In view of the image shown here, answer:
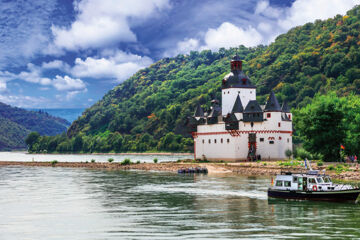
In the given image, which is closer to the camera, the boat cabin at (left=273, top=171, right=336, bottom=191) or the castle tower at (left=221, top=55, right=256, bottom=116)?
the boat cabin at (left=273, top=171, right=336, bottom=191)

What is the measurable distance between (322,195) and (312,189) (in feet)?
3.20

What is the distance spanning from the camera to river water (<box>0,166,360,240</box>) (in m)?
27.2

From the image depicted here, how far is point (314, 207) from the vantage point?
36.7m

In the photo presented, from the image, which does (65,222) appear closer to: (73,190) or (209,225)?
(209,225)

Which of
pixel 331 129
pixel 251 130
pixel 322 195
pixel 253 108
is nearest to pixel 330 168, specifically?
pixel 331 129

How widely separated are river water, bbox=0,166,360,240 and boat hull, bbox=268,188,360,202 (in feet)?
1.86

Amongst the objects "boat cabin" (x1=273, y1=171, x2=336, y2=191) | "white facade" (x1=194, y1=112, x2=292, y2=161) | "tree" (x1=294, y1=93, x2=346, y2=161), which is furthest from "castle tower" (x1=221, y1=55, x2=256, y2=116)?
"boat cabin" (x1=273, y1=171, x2=336, y2=191)

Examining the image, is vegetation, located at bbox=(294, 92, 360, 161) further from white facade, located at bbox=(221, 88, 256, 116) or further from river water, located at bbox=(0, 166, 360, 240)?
river water, located at bbox=(0, 166, 360, 240)

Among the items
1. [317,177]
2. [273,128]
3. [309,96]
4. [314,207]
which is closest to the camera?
[314,207]

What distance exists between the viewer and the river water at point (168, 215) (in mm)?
27219

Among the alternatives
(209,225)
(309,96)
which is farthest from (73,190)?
(309,96)

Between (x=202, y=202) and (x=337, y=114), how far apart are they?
3924cm

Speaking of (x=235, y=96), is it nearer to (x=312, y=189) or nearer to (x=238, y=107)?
(x=238, y=107)

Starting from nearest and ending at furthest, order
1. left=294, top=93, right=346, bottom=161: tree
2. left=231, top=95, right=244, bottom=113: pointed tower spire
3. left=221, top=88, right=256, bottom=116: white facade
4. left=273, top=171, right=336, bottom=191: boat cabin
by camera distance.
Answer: left=273, top=171, right=336, bottom=191: boat cabin, left=294, top=93, right=346, bottom=161: tree, left=231, top=95, right=244, bottom=113: pointed tower spire, left=221, top=88, right=256, bottom=116: white facade
